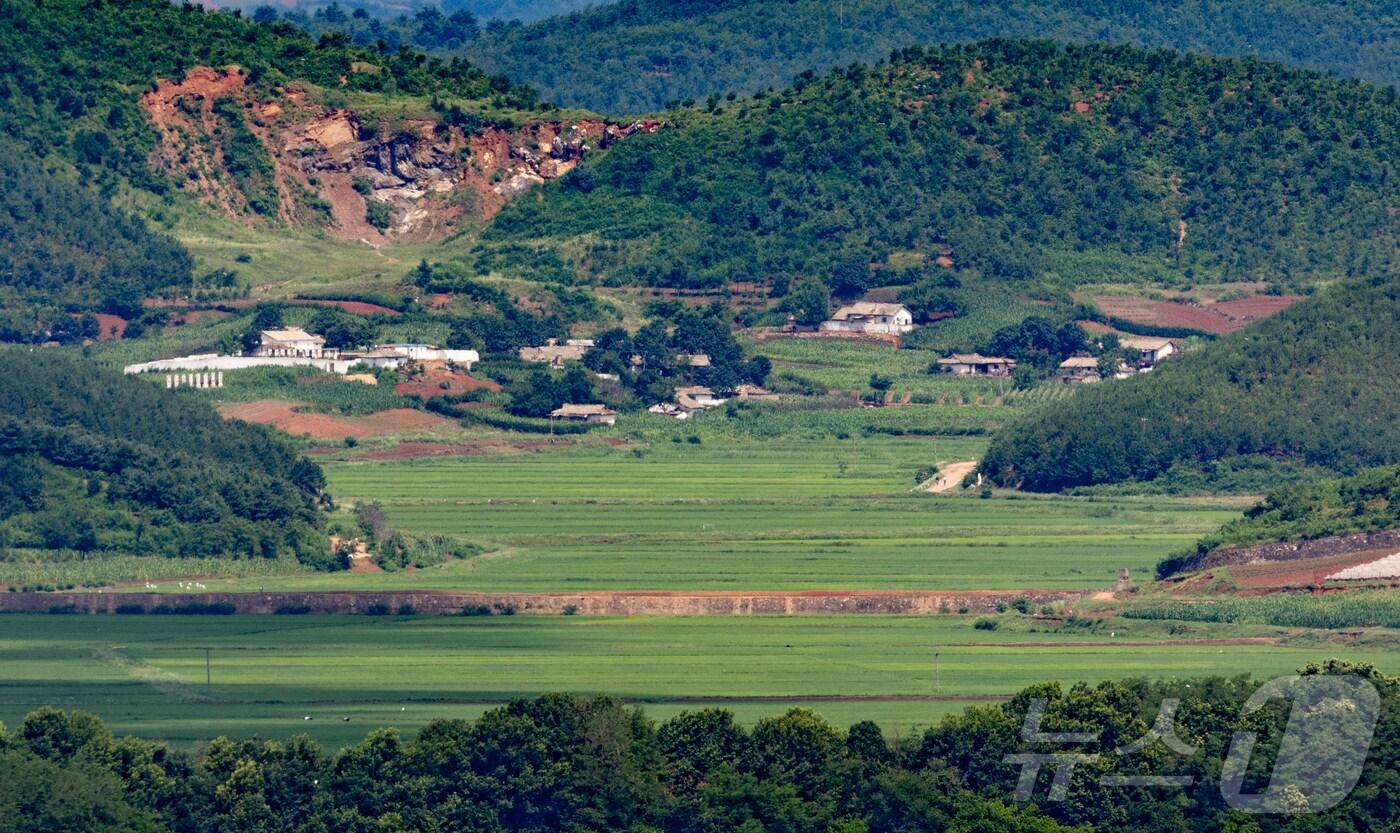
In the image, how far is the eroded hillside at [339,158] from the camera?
170m

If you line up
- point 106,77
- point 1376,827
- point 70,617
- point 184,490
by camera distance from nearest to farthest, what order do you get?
point 1376,827, point 70,617, point 184,490, point 106,77

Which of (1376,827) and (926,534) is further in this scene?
(926,534)

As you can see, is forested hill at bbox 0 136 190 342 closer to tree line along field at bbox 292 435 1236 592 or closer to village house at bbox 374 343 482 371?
village house at bbox 374 343 482 371

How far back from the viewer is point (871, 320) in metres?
157

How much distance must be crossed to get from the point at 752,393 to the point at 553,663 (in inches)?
2297

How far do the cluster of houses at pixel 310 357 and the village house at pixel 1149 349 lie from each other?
2573cm

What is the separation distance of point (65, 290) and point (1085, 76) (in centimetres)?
5059

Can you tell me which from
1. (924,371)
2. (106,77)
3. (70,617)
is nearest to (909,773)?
(70,617)

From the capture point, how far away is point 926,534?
4390 inches

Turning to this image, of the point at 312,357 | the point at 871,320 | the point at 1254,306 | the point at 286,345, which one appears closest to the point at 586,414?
the point at 312,357

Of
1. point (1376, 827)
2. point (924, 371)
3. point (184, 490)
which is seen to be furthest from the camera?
point (924, 371)

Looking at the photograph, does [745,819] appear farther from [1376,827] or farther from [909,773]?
[1376,827]

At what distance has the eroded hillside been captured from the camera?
170 m

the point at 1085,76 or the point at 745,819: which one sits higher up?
the point at 1085,76
